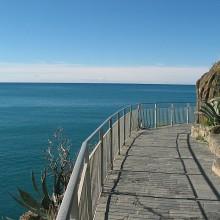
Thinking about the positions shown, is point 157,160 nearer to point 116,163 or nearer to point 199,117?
point 116,163

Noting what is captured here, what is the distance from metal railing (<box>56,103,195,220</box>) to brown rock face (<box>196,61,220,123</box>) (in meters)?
1.89

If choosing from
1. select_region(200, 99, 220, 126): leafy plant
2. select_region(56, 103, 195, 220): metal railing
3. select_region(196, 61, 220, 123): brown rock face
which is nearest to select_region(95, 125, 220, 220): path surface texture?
select_region(56, 103, 195, 220): metal railing

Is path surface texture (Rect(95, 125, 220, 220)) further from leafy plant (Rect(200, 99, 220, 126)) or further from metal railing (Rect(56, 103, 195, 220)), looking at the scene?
leafy plant (Rect(200, 99, 220, 126))

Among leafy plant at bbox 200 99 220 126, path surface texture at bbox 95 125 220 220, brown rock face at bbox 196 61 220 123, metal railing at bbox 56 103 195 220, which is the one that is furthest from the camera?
brown rock face at bbox 196 61 220 123

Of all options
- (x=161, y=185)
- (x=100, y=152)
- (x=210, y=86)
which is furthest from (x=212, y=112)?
(x=100, y=152)

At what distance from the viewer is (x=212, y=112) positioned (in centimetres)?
1419

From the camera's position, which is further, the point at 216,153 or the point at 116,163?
the point at 216,153

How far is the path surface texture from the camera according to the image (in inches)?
258

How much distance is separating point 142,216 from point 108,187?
170 centimetres

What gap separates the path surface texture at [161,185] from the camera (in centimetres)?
655

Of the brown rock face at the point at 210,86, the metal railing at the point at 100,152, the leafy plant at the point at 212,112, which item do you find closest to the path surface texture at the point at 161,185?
the metal railing at the point at 100,152

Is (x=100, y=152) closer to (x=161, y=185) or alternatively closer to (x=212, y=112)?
(x=161, y=185)

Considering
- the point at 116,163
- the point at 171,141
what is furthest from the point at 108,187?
the point at 171,141

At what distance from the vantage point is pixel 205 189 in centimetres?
792
